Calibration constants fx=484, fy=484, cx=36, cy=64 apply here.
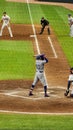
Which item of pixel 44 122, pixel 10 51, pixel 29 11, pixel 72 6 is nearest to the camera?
pixel 44 122

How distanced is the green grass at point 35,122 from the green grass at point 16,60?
8.00 m

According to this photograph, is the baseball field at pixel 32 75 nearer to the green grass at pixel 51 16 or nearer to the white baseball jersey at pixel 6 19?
the green grass at pixel 51 16

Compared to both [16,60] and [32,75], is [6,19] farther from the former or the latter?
[32,75]

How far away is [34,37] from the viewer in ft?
123

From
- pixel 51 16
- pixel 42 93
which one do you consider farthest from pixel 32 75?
pixel 51 16

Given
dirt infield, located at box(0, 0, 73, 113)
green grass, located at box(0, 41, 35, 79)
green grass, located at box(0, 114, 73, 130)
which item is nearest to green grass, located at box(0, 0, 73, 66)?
dirt infield, located at box(0, 0, 73, 113)

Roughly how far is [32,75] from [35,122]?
9.49 metres

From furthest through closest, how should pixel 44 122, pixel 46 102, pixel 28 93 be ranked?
pixel 28 93, pixel 46 102, pixel 44 122

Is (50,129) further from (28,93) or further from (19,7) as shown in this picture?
(19,7)

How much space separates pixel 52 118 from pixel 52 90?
16.4ft

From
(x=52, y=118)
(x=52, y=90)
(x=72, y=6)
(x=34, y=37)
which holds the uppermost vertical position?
(x=52, y=118)

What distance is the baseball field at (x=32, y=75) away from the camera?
16.4 meters

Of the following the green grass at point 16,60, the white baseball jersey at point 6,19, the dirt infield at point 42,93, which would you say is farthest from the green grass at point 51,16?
the white baseball jersey at point 6,19

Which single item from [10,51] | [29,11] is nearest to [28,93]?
[10,51]
